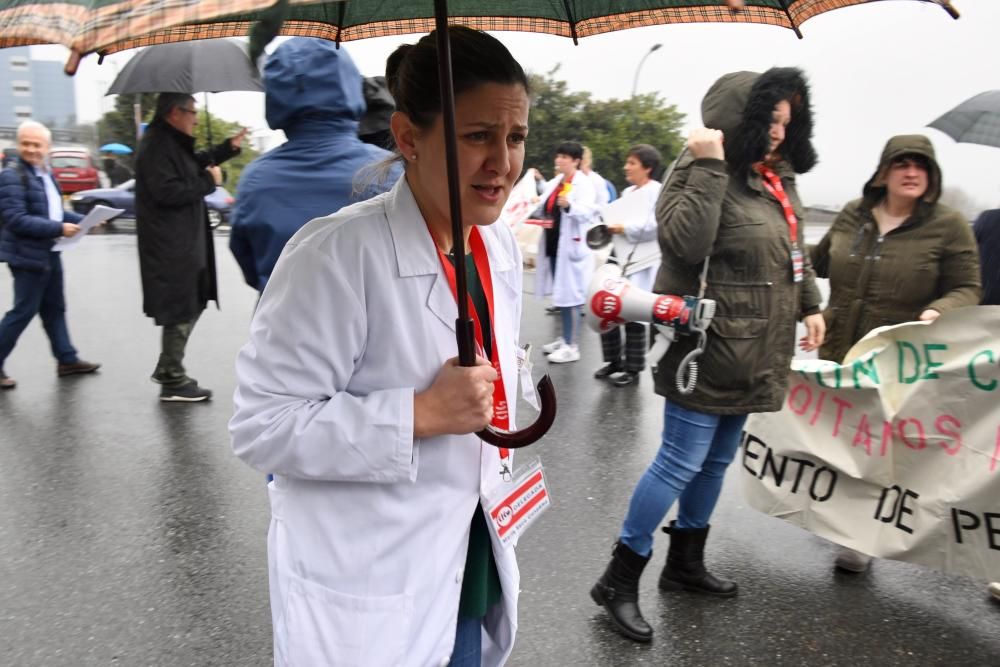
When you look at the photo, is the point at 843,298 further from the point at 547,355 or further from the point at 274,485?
the point at 547,355

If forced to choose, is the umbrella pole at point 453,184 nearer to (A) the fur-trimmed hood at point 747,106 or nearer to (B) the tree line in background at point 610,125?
(A) the fur-trimmed hood at point 747,106

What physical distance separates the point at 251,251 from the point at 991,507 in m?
2.77

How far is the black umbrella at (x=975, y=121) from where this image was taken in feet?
13.0

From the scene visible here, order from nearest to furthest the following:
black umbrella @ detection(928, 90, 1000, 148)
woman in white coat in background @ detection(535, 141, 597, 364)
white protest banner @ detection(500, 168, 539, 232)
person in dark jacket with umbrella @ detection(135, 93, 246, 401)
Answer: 1. black umbrella @ detection(928, 90, 1000, 148)
2. person in dark jacket with umbrella @ detection(135, 93, 246, 401)
3. woman in white coat in background @ detection(535, 141, 597, 364)
4. white protest banner @ detection(500, 168, 539, 232)

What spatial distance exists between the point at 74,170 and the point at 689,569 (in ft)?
81.2

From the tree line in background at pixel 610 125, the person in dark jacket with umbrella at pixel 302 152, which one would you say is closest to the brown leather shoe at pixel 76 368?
the person in dark jacket with umbrella at pixel 302 152

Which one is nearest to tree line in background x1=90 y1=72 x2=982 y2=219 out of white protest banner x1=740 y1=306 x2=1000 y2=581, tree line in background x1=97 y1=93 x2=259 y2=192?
tree line in background x1=97 y1=93 x2=259 y2=192

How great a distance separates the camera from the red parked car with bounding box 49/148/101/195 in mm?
23516

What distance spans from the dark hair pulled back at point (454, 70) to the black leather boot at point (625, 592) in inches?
75.5

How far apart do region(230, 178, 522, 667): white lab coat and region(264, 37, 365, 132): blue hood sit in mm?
1445

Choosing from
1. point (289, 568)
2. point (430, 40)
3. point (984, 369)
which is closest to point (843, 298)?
point (984, 369)

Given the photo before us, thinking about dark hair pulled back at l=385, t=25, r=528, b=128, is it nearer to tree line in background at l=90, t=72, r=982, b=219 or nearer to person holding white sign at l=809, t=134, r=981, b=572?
person holding white sign at l=809, t=134, r=981, b=572

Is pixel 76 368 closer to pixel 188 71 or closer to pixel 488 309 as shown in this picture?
pixel 188 71

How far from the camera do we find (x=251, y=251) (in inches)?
120
